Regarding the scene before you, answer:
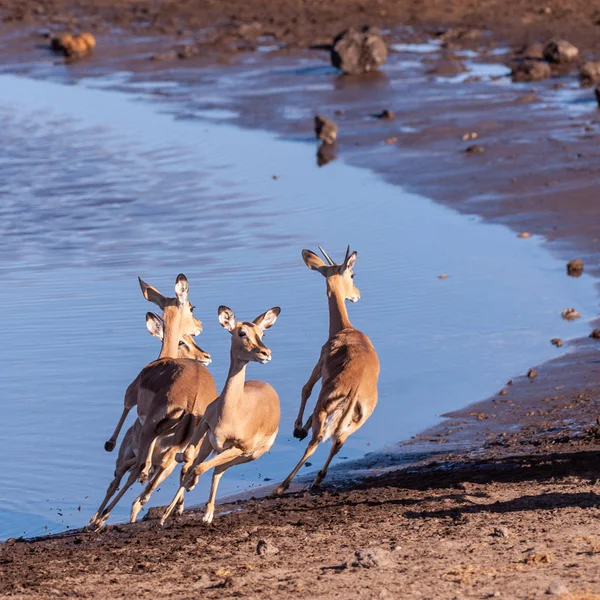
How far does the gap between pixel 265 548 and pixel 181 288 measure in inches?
128

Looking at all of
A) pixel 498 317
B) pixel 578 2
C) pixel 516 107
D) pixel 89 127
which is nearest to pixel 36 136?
pixel 89 127

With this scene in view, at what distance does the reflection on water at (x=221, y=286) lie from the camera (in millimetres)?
10766

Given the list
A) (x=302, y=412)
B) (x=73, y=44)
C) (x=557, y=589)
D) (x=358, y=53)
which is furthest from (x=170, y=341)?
(x=73, y=44)

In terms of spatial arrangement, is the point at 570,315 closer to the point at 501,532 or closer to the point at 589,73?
the point at 501,532

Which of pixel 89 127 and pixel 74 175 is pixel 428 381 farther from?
pixel 89 127

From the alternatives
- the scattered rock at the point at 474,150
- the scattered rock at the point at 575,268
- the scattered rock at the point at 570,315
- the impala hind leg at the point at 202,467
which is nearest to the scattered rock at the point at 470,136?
the scattered rock at the point at 474,150

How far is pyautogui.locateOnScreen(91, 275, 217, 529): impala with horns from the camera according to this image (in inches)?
349

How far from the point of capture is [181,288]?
10.1 metres

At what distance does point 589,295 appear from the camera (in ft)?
47.0

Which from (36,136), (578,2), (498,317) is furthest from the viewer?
(578,2)

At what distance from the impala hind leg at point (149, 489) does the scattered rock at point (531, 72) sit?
19733mm

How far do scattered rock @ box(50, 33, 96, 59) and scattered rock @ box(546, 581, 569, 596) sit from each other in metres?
28.6

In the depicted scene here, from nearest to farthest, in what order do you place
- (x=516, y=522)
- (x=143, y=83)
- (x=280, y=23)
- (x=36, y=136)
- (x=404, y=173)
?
(x=516, y=522) → (x=404, y=173) → (x=36, y=136) → (x=143, y=83) → (x=280, y=23)

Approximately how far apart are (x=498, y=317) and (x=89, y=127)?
42.7 feet
